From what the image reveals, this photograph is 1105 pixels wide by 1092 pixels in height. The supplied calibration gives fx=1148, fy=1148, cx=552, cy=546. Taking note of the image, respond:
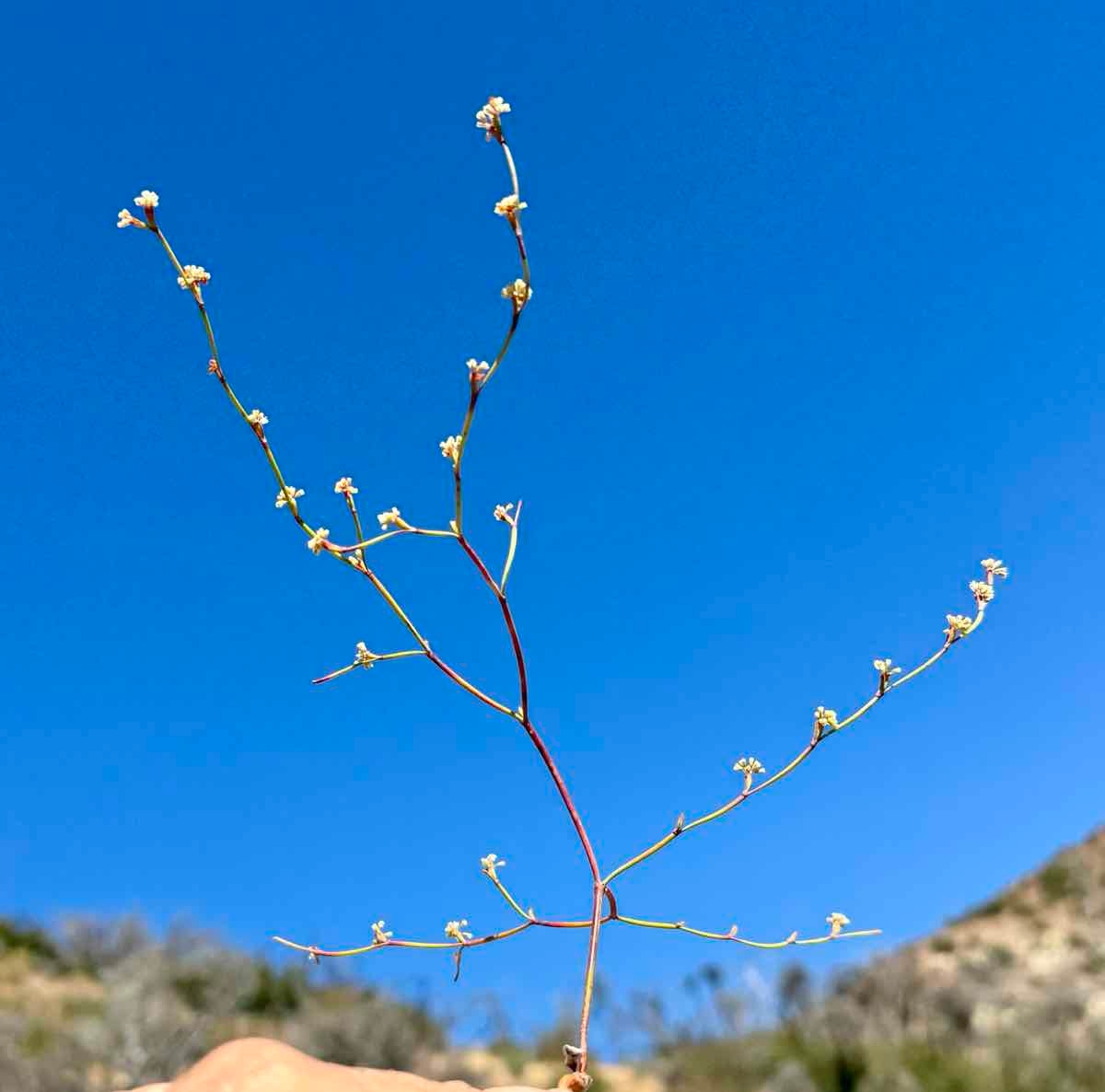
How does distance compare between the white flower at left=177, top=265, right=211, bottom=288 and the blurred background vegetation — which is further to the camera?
the blurred background vegetation

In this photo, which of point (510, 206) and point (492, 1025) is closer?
point (510, 206)

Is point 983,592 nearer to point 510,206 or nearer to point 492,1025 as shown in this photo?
point 510,206

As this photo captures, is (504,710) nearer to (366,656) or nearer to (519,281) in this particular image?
(366,656)

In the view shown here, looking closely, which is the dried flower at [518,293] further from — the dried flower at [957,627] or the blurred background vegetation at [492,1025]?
the blurred background vegetation at [492,1025]

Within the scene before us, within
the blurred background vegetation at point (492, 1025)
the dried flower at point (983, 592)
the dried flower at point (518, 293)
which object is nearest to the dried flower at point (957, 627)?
the dried flower at point (983, 592)

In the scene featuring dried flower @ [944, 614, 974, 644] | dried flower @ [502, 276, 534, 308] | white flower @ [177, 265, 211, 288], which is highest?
white flower @ [177, 265, 211, 288]

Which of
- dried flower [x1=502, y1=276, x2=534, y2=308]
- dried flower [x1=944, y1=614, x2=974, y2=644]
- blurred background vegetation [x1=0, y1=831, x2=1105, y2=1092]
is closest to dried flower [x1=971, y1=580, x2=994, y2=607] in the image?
dried flower [x1=944, y1=614, x2=974, y2=644]

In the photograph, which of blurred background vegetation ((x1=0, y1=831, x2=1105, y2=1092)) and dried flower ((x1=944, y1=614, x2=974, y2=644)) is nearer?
dried flower ((x1=944, y1=614, x2=974, y2=644))

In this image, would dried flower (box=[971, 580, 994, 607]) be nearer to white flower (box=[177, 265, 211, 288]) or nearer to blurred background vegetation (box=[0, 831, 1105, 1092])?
white flower (box=[177, 265, 211, 288])

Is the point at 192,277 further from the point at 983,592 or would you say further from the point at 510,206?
the point at 983,592

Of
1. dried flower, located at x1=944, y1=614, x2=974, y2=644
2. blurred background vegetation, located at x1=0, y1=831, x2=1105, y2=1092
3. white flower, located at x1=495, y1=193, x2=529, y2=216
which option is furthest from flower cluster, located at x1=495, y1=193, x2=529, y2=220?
blurred background vegetation, located at x1=0, y1=831, x2=1105, y2=1092

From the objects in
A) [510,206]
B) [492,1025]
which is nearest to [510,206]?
[510,206]

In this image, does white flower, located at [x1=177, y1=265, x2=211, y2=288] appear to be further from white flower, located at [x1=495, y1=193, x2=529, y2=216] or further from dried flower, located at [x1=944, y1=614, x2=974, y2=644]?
dried flower, located at [x1=944, y1=614, x2=974, y2=644]

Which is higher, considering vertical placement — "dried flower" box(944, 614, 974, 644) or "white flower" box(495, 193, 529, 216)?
"white flower" box(495, 193, 529, 216)
